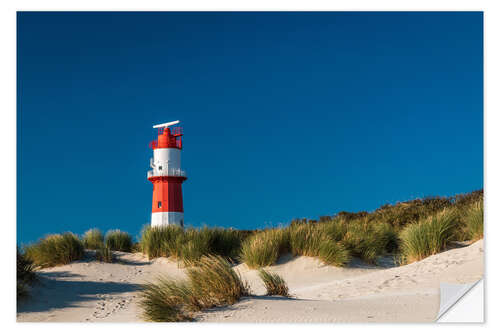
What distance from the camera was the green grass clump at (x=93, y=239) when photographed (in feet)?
39.6

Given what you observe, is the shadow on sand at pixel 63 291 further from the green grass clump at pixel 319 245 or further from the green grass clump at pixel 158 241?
the green grass clump at pixel 319 245

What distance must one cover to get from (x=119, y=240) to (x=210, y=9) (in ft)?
26.0

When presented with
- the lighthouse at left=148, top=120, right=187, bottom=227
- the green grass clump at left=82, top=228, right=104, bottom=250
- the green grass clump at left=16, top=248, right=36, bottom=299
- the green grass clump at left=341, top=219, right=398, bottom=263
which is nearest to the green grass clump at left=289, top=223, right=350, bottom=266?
the green grass clump at left=341, top=219, right=398, bottom=263

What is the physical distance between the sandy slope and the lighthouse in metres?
5.75

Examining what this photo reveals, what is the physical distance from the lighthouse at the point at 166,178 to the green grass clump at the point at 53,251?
6.53 m

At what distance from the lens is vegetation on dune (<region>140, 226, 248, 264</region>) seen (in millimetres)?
10516

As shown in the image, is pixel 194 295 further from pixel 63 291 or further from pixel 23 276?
pixel 63 291

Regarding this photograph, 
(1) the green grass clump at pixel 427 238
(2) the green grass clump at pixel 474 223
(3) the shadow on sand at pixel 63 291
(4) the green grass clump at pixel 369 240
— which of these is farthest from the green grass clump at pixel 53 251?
(2) the green grass clump at pixel 474 223

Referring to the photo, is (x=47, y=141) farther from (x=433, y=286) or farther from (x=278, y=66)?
(x=433, y=286)

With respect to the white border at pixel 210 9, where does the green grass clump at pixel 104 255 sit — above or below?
below

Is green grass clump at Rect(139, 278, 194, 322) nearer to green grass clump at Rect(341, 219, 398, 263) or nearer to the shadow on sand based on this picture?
the shadow on sand

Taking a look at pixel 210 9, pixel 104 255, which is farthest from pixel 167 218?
pixel 210 9
